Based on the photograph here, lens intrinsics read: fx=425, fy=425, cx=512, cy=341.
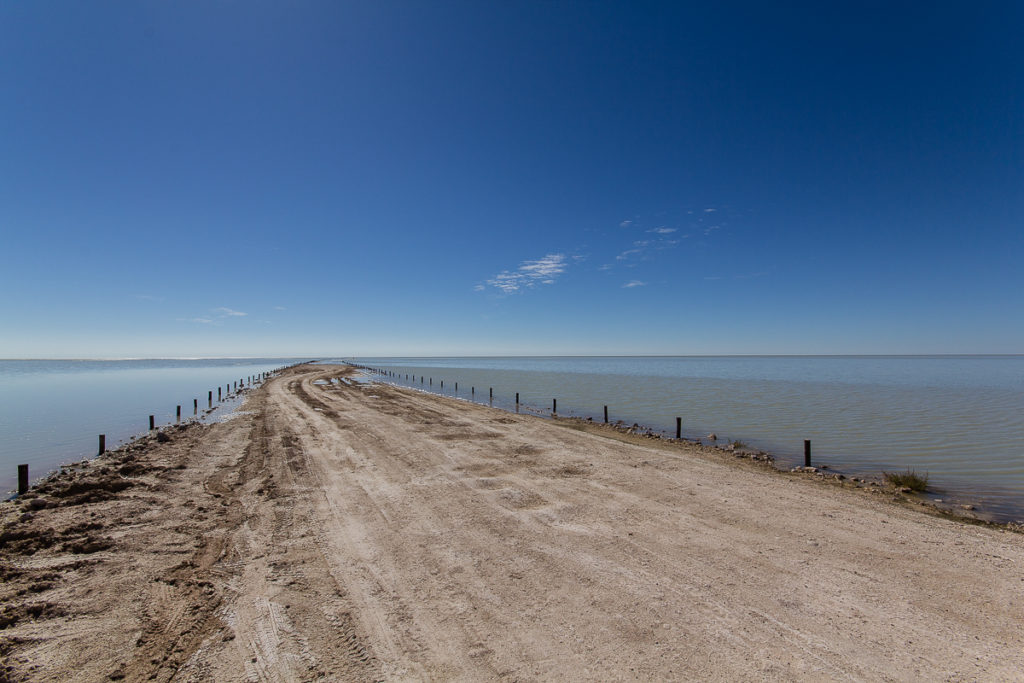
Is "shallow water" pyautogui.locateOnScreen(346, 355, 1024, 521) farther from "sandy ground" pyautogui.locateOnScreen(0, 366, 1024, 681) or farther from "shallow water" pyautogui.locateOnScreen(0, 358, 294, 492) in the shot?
"shallow water" pyautogui.locateOnScreen(0, 358, 294, 492)

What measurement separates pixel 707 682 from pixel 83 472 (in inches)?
761

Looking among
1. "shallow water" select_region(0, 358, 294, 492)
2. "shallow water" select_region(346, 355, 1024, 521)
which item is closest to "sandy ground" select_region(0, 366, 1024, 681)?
"shallow water" select_region(346, 355, 1024, 521)

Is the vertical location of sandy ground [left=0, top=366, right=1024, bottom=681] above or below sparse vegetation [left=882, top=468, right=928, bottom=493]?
above

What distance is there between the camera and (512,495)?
33.7ft

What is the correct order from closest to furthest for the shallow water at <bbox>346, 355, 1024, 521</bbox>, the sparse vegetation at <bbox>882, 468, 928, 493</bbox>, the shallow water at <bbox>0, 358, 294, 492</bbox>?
the sparse vegetation at <bbox>882, 468, 928, 493</bbox>, the shallow water at <bbox>346, 355, 1024, 521</bbox>, the shallow water at <bbox>0, 358, 294, 492</bbox>

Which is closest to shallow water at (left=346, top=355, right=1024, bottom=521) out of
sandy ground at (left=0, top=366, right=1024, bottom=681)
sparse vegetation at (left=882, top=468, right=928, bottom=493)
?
sparse vegetation at (left=882, top=468, right=928, bottom=493)

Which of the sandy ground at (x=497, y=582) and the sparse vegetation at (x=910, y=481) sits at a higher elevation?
the sandy ground at (x=497, y=582)

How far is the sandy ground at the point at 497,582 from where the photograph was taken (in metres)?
4.68

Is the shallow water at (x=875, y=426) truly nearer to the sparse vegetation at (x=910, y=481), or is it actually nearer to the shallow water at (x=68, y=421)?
the sparse vegetation at (x=910, y=481)

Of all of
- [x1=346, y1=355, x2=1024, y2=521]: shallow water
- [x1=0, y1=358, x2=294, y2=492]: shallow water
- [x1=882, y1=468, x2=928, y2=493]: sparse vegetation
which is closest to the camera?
[x1=882, y1=468, x2=928, y2=493]: sparse vegetation

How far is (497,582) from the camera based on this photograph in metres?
6.24

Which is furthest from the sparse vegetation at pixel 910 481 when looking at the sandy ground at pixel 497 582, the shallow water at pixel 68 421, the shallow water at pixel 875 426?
the shallow water at pixel 68 421

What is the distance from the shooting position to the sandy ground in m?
4.68

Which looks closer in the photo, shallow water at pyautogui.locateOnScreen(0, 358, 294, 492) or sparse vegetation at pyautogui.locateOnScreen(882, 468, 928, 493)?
sparse vegetation at pyautogui.locateOnScreen(882, 468, 928, 493)
